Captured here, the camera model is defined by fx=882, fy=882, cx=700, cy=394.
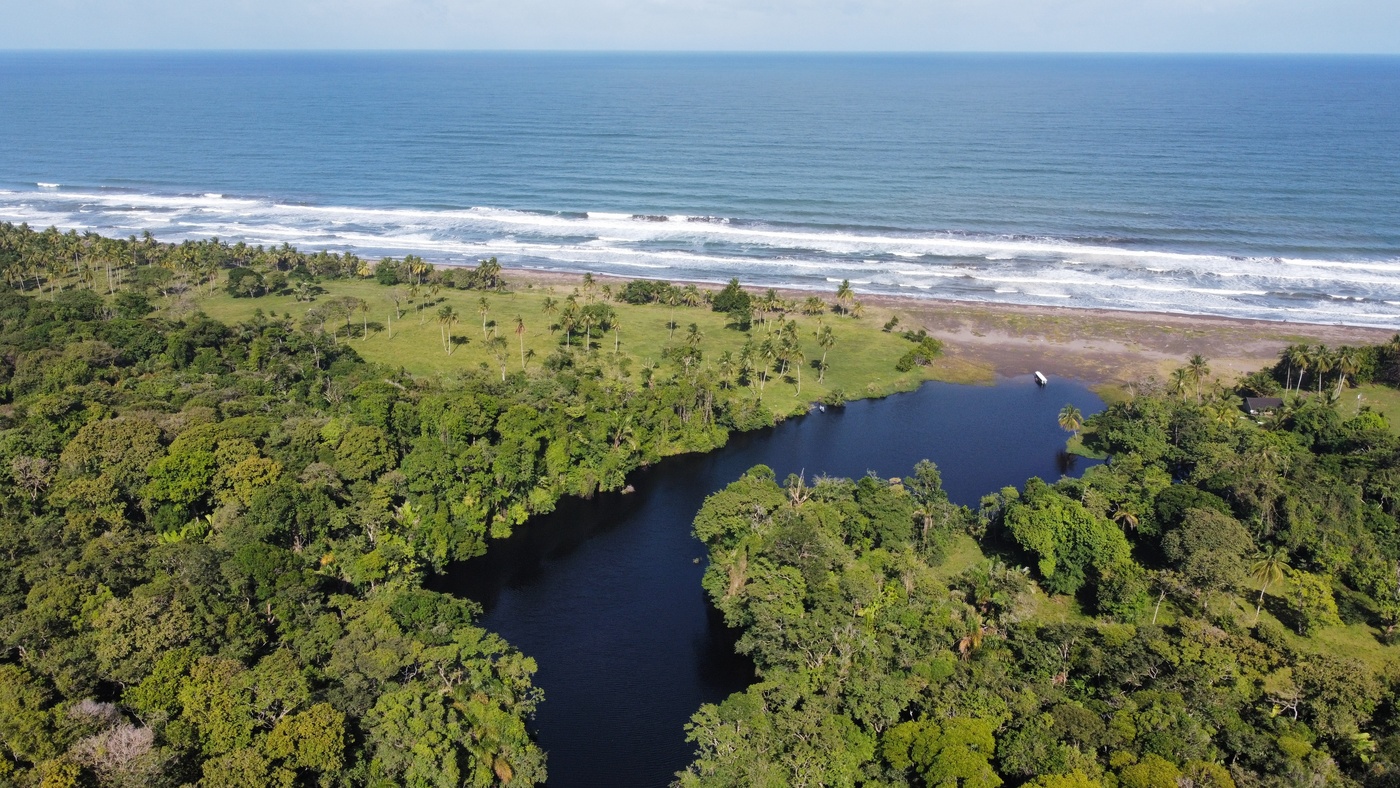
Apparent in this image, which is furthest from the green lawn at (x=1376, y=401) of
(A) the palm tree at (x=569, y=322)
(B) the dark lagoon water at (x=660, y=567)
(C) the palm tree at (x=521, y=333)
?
(C) the palm tree at (x=521, y=333)

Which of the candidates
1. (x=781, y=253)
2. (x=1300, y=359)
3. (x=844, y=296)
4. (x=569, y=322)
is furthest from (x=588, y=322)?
(x=1300, y=359)

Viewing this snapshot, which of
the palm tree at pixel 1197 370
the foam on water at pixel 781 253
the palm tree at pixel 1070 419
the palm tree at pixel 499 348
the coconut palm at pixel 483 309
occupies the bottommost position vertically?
the palm tree at pixel 1070 419

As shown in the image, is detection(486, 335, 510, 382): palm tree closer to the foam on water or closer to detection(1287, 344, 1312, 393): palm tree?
the foam on water

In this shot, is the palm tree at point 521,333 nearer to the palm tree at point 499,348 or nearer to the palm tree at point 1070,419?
the palm tree at point 499,348

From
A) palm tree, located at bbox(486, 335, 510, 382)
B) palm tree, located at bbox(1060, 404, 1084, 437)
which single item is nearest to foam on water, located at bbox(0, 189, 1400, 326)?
palm tree, located at bbox(486, 335, 510, 382)

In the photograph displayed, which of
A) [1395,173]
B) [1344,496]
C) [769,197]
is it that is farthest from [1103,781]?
[1395,173]

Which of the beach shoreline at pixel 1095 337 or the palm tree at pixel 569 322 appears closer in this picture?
the palm tree at pixel 569 322

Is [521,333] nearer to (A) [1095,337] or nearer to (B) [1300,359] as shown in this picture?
(A) [1095,337]
